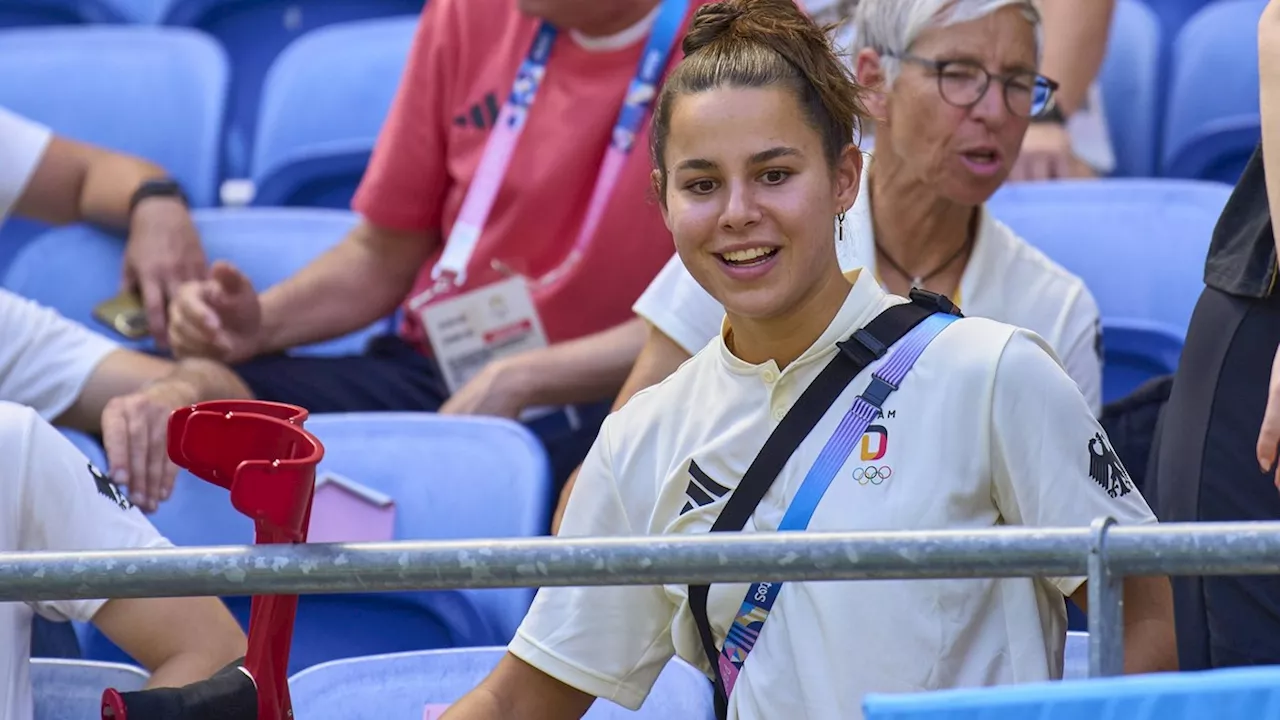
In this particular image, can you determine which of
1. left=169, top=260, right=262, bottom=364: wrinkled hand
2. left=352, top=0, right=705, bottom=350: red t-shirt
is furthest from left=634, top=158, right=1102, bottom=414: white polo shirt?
left=169, top=260, right=262, bottom=364: wrinkled hand

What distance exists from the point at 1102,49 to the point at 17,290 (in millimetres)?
2006

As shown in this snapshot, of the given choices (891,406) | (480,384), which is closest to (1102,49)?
(480,384)

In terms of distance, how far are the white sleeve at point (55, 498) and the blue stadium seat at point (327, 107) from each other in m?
1.97

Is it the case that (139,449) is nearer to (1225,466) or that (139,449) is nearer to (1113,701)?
(1225,466)

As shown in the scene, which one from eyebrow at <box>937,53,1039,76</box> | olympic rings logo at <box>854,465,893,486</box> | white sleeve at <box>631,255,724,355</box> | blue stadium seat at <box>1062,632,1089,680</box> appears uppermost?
eyebrow at <box>937,53,1039,76</box>

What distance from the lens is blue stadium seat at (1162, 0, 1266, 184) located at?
355cm

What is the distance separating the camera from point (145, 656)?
6.27 ft

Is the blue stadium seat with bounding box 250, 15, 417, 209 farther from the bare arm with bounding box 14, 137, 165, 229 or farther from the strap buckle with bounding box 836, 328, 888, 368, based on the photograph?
the strap buckle with bounding box 836, 328, 888, 368

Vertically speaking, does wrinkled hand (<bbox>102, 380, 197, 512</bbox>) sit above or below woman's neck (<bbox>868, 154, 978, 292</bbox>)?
below

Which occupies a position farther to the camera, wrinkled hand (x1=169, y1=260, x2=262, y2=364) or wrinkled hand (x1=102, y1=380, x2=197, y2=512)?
wrinkled hand (x1=169, y1=260, x2=262, y2=364)

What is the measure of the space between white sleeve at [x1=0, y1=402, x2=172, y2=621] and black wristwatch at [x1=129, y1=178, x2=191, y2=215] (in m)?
1.38

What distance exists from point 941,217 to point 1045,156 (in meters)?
0.86

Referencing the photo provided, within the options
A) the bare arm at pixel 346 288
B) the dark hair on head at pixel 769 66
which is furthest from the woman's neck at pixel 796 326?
the bare arm at pixel 346 288

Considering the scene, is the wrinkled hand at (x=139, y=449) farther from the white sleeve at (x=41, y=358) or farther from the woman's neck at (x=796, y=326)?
the woman's neck at (x=796, y=326)
